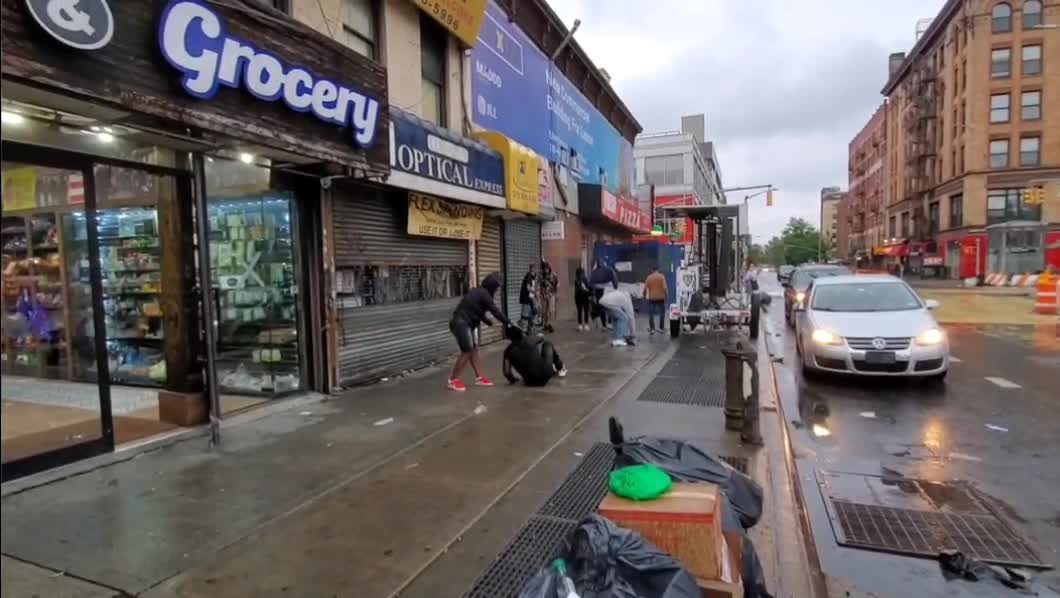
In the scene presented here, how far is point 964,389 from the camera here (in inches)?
324

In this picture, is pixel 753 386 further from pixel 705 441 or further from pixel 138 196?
pixel 138 196

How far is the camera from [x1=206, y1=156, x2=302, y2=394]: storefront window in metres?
7.59

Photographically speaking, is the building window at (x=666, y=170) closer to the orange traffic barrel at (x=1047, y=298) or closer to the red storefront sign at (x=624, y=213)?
the red storefront sign at (x=624, y=213)

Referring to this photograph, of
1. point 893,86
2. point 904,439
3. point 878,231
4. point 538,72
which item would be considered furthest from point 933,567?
point 878,231

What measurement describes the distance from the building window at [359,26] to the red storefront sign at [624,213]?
10123mm

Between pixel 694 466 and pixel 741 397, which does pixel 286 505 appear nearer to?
pixel 694 466

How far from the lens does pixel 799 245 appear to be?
124 meters

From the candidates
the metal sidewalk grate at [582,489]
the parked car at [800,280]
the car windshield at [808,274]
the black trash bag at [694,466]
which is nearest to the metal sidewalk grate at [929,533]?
the black trash bag at [694,466]

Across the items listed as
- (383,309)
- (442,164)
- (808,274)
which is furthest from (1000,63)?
(383,309)

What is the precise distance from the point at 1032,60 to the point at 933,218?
14.5 metres

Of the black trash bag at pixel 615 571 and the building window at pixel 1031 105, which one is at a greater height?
the building window at pixel 1031 105

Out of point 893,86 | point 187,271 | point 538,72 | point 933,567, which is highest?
point 893,86

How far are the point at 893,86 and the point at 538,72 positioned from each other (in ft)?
223

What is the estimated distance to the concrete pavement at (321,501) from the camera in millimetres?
3469
